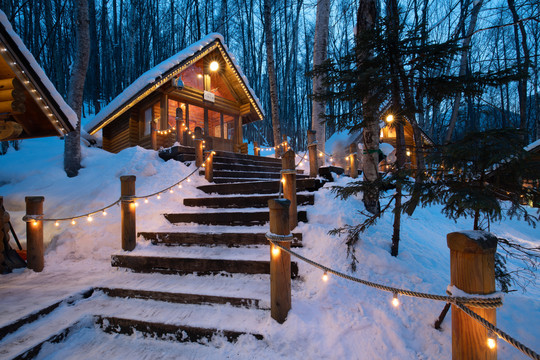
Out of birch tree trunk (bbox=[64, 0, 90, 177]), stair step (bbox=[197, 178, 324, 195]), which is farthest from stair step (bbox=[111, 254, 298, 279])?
birch tree trunk (bbox=[64, 0, 90, 177])

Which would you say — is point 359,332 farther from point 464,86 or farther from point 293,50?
point 293,50

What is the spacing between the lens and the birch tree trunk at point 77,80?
766 cm

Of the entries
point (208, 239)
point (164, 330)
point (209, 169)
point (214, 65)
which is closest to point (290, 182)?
point (208, 239)

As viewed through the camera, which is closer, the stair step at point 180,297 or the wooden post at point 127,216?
the stair step at point 180,297

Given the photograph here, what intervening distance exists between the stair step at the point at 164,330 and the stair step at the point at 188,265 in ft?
2.94

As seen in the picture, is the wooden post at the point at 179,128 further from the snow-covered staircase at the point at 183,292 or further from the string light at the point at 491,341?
the string light at the point at 491,341

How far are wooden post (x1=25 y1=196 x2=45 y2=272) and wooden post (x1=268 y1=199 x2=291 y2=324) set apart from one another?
4076 mm

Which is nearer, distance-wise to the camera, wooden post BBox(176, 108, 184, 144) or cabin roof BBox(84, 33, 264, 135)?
wooden post BBox(176, 108, 184, 144)

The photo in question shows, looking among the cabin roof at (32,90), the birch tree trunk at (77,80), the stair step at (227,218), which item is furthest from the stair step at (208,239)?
the birch tree trunk at (77,80)

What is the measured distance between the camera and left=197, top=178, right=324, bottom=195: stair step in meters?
4.93

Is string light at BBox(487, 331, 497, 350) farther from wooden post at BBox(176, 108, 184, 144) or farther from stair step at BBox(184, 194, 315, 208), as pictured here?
wooden post at BBox(176, 108, 184, 144)

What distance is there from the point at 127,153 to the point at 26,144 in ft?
34.7

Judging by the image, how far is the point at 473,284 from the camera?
4.17 feet

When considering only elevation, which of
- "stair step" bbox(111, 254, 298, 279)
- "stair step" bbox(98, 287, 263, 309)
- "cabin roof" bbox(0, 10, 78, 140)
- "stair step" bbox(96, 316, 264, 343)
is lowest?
"stair step" bbox(96, 316, 264, 343)
